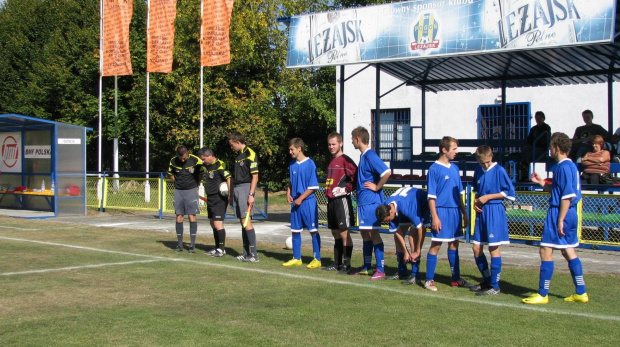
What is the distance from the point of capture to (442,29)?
15.0m

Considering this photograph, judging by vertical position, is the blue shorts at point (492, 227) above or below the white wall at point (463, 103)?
below

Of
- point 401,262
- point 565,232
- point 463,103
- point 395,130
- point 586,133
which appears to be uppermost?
point 463,103

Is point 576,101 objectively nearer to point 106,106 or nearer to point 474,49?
point 474,49

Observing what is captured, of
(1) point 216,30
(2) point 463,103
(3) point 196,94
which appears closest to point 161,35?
(1) point 216,30

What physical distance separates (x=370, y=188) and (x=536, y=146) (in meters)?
8.71

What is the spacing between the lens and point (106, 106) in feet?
119

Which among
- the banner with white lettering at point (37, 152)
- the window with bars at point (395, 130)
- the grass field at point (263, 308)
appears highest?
the window with bars at point (395, 130)

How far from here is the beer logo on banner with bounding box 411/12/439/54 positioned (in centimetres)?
1519

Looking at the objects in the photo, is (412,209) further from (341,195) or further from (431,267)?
(341,195)

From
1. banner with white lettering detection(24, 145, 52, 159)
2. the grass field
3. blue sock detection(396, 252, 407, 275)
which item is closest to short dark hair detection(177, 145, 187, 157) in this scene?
the grass field

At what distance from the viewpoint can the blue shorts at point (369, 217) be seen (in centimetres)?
922

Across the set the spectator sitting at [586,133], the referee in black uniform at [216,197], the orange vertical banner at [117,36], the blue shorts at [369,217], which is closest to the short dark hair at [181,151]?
the referee in black uniform at [216,197]

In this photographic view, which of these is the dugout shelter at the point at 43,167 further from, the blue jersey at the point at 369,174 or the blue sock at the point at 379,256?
the blue sock at the point at 379,256

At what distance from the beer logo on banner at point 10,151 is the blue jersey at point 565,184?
18.4 meters
